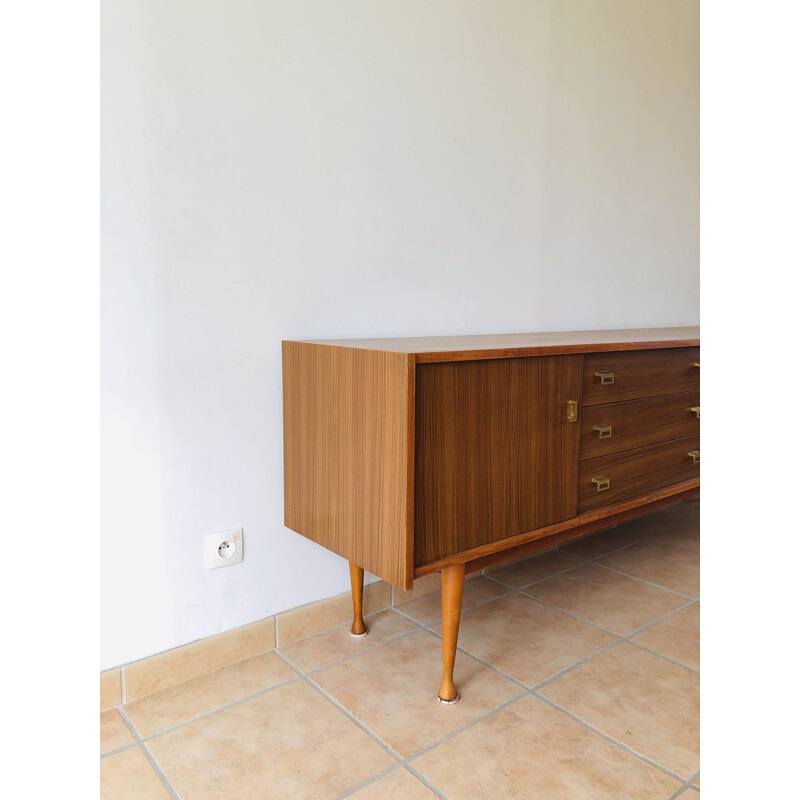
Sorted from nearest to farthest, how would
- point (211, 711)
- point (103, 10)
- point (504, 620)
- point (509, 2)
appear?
point (103, 10) → point (211, 711) → point (504, 620) → point (509, 2)

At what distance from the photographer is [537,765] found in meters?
Result: 1.27

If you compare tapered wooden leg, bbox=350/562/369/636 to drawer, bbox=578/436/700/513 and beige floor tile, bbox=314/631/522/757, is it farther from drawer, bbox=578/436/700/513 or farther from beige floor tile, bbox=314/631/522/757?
drawer, bbox=578/436/700/513

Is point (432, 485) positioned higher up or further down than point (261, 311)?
further down

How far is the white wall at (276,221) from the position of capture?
4.68 feet

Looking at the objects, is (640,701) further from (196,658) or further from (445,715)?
(196,658)

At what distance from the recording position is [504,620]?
1852mm

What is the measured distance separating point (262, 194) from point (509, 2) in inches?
40.4

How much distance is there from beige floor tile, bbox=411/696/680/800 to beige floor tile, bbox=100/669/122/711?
65cm

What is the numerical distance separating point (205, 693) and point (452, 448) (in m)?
0.77

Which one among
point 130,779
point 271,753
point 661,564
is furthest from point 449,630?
point 661,564

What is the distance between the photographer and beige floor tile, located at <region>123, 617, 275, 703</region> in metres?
1.49

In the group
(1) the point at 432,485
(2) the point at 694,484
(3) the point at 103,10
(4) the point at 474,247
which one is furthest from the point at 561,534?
(3) the point at 103,10
